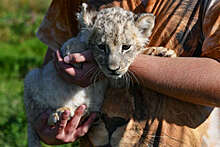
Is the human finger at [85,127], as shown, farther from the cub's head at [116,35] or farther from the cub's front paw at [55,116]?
the cub's head at [116,35]

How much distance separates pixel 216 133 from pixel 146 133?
1.33 ft

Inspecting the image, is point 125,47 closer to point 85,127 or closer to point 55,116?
point 85,127

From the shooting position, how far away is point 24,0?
10430 millimetres

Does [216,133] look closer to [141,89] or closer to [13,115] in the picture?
[141,89]

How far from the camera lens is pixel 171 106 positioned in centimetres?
189

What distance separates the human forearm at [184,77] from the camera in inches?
67.9

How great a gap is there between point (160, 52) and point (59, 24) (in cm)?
86

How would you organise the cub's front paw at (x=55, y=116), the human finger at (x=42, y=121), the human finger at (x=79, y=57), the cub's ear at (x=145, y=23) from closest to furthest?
the cub's ear at (x=145, y=23) → the human finger at (x=79, y=57) → the cub's front paw at (x=55, y=116) → the human finger at (x=42, y=121)

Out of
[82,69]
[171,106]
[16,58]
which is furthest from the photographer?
[16,58]

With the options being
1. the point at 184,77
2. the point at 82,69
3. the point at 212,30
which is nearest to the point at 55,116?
the point at 82,69

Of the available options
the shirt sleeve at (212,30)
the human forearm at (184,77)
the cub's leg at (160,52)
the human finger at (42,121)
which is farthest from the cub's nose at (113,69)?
the human finger at (42,121)

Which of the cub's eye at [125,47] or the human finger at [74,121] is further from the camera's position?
the human finger at [74,121]

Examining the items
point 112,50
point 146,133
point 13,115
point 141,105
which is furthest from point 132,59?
point 13,115

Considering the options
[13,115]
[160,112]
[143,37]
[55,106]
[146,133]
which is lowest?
[13,115]
